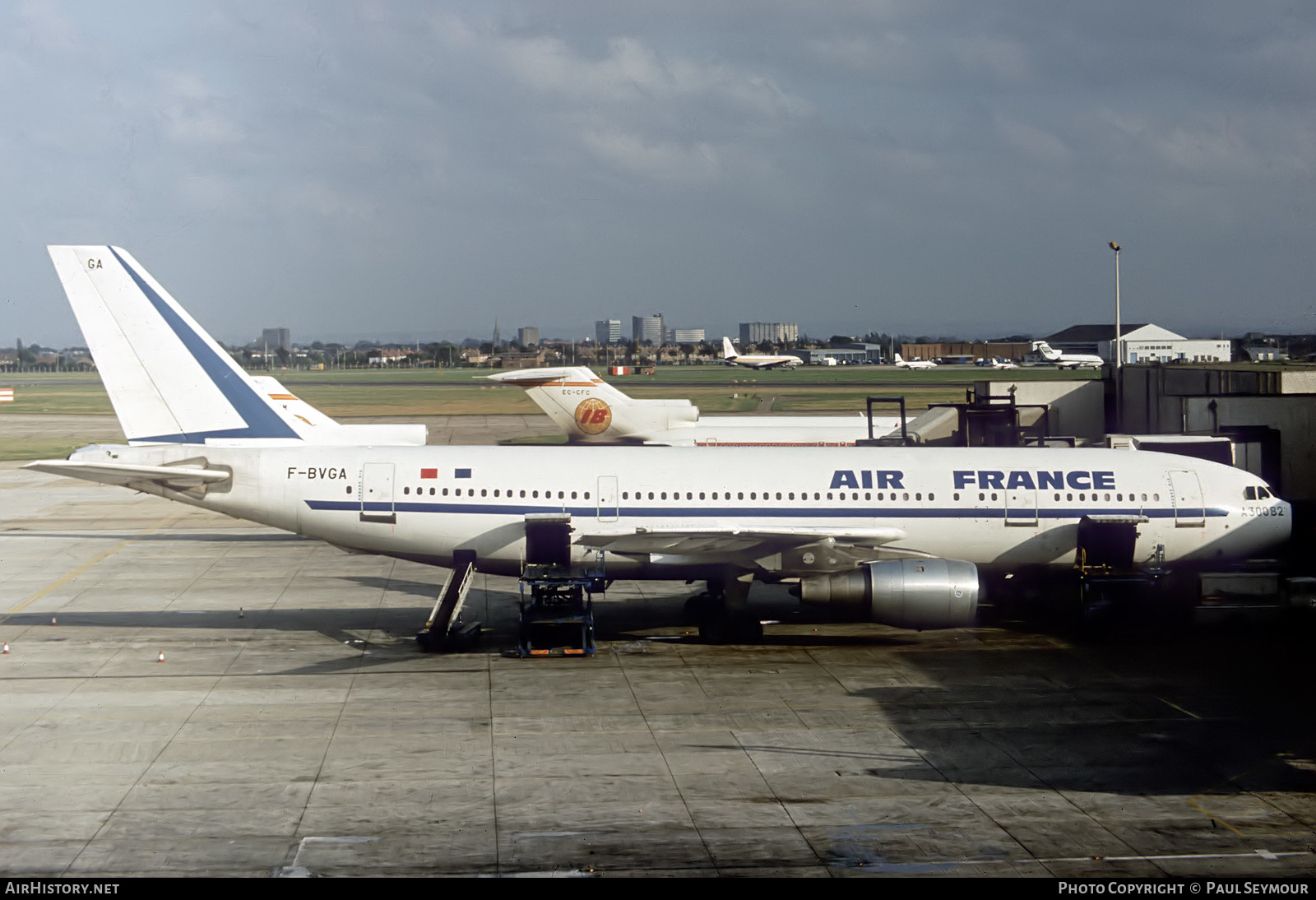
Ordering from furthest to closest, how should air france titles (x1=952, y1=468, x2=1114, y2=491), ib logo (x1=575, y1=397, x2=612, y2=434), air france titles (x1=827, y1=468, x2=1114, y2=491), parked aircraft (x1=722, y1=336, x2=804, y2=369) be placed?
parked aircraft (x1=722, y1=336, x2=804, y2=369), ib logo (x1=575, y1=397, x2=612, y2=434), air france titles (x1=952, y1=468, x2=1114, y2=491), air france titles (x1=827, y1=468, x2=1114, y2=491)

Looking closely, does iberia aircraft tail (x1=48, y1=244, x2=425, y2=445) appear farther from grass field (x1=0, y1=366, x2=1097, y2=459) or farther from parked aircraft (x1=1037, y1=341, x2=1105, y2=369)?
parked aircraft (x1=1037, y1=341, x2=1105, y2=369)

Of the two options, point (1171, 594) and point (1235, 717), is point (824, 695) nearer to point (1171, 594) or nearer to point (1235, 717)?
point (1235, 717)

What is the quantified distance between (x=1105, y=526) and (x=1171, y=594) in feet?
8.08

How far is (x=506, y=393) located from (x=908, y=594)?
4066 inches

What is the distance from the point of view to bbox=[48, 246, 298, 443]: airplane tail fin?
25.0m

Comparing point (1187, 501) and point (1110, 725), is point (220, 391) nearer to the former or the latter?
point (1110, 725)

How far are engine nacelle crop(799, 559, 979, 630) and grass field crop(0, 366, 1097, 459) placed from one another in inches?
2183

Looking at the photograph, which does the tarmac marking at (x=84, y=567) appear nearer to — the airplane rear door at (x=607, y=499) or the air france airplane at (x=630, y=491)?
the air france airplane at (x=630, y=491)

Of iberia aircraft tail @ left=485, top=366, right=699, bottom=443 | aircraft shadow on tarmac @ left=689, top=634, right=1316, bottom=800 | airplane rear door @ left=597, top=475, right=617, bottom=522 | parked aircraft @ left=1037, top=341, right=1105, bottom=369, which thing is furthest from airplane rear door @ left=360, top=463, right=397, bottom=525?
parked aircraft @ left=1037, top=341, right=1105, bottom=369

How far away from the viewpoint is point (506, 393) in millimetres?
122875

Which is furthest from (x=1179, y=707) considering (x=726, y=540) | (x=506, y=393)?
(x=506, y=393)

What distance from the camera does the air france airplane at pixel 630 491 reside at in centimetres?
2417

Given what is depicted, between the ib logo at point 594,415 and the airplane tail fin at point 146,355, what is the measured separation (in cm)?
2452
